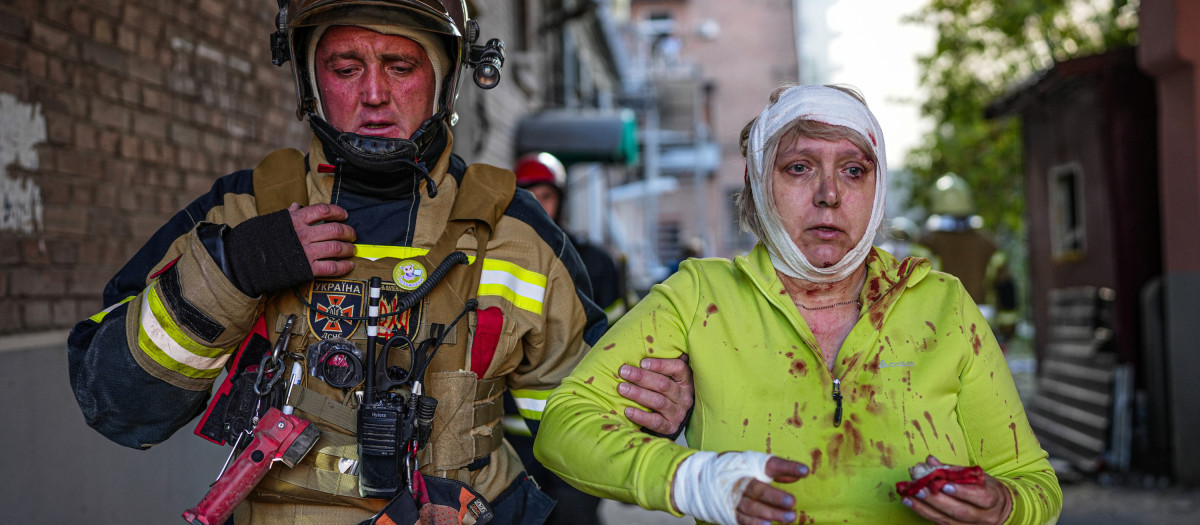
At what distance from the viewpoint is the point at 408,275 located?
2.28 meters

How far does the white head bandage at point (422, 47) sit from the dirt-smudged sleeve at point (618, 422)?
2.82 ft

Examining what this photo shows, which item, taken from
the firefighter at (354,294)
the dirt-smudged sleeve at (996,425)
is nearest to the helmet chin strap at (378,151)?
the firefighter at (354,294)

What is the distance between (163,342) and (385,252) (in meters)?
0.54

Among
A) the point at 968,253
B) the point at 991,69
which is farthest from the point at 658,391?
the point at 991,69

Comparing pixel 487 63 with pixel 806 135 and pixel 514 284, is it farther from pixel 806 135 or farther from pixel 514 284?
pixel 806 135

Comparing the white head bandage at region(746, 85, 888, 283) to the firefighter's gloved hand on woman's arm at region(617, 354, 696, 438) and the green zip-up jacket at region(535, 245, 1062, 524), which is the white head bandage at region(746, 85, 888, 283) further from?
the firefighter's gloved hand on woman's arm at region(617, 354, 696, 438)

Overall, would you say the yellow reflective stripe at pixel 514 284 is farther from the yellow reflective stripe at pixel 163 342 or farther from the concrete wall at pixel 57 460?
the concrete wall at pixel 57 460

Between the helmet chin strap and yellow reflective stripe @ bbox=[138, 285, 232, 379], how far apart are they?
1.77ft

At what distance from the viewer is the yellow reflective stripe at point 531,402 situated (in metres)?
2.52

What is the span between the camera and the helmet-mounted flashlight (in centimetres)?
265

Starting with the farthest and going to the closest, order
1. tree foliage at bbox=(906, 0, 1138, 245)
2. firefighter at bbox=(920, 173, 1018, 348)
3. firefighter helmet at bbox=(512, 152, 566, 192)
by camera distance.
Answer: tree foliage at bbox=(906, 0, 1138, 245)
firefighter at bbox=(920, 173, 1018, 348)
firefighter helmet at bbox=(512, 152, 566, 192)

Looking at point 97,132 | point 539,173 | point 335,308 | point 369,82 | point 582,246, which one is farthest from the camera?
point 539,173

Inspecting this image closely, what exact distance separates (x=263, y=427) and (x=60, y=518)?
2.00 metres

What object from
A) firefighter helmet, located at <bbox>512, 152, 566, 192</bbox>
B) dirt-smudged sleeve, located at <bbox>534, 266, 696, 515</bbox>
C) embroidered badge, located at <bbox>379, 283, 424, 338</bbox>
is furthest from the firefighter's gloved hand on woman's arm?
firefighter helmet, located at <bbox>512, 152, 566, 192</bbox>
